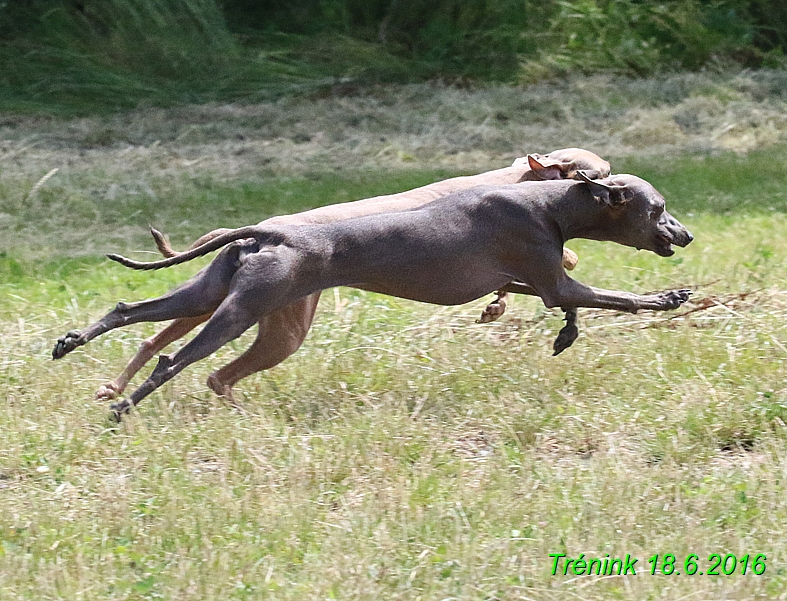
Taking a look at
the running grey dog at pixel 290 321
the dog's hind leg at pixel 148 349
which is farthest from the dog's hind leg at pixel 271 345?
the dog's hind leg at pixel 148 349

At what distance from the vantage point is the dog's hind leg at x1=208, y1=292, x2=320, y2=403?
5.89 metres

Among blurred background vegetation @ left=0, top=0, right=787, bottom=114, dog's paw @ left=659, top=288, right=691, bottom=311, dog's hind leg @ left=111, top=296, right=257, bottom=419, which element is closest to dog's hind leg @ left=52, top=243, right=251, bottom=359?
dog's hind leg @ left=111, top=296, right=257, bottom=419

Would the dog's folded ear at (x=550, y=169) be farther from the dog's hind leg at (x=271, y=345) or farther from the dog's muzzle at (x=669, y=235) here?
the dog's hind leg at (x=271, y=345)

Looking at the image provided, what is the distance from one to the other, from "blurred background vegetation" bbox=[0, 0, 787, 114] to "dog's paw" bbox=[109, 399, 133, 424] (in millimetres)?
10233

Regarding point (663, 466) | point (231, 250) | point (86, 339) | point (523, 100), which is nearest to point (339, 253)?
point (231, 250)

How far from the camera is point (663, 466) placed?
16.2 ft

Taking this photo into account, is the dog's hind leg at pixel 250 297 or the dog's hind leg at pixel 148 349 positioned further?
the dog's hind leg at pixel 148 349

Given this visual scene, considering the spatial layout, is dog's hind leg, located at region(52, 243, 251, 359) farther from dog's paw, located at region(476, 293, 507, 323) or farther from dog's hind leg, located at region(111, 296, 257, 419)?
dog's paw, located at region(476, 293, 507, 323)

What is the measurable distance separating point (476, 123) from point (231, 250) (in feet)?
29.4

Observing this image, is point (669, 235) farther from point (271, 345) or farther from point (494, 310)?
point (271, 345)

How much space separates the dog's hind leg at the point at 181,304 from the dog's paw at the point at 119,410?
32 cm

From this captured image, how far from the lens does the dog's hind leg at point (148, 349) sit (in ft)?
19.6

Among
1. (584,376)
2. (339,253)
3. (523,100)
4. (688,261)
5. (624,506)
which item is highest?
(339,253)

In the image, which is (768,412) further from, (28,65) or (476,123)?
(28,65)
